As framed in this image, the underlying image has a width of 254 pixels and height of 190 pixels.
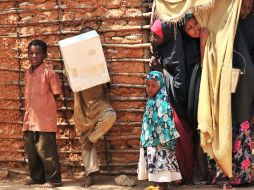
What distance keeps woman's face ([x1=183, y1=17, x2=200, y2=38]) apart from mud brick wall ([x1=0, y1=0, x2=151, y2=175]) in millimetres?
482

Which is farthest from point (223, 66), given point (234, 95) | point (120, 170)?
point (120, 170)

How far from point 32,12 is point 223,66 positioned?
235 centimetres

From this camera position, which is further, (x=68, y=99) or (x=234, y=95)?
(x=68, y=99)

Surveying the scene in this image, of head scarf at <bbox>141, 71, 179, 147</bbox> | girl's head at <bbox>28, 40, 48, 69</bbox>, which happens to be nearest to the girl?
head scarf at <bbox>141, 71, 179, 147</bbox>

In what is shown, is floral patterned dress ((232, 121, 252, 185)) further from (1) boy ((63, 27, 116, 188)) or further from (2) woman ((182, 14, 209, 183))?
(1) boy ((63, 27, 116, 188))

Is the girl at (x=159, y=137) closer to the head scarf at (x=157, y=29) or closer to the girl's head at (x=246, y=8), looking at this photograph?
the head scarf at (x=157, y=29)

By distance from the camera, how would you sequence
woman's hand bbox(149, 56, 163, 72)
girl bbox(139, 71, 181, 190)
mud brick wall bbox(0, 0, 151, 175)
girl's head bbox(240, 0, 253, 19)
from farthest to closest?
mud brick wall bbox(0, 0, 151, 175) → woman's hand bbox(149, 56, 163, 72) → girl's head bbox(240, 0, 253, 19) → girl bbox(139, 71, 181, 190)

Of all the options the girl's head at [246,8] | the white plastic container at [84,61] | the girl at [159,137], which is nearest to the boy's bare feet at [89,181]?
the girl at [159,137]

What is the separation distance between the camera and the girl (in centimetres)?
552

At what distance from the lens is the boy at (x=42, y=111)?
6.07 metres

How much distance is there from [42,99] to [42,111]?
130 millimetres

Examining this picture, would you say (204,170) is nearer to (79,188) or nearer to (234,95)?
(234,95)

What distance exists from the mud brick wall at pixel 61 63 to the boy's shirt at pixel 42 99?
355 millimetres

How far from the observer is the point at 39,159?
247 inches
